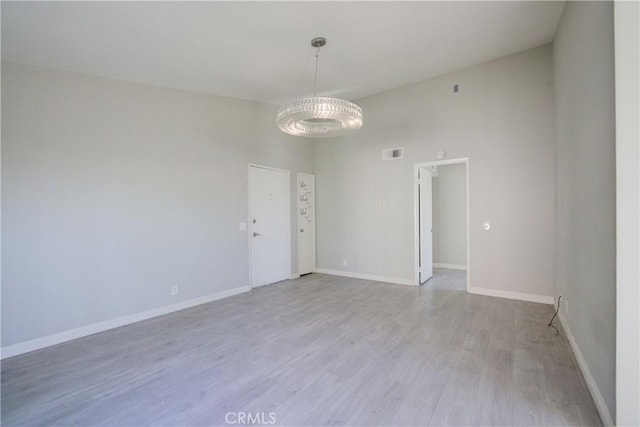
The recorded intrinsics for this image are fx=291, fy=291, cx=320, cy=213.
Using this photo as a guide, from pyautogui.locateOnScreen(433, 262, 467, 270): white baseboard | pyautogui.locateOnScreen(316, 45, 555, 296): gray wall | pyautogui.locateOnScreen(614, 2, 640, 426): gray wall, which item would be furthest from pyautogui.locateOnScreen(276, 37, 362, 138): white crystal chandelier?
pyautogui.locateOnScreen(433, 262, 467, 270): white baseboard

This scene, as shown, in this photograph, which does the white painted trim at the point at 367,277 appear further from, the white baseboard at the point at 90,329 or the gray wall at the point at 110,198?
the white baseboard at the point at 90,329

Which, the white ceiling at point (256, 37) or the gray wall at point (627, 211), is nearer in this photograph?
the gray wall at point (627, 211)

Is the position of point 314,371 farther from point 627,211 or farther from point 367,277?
point 367,277

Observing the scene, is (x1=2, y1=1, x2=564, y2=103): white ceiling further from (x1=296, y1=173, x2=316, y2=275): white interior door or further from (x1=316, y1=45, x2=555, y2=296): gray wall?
(x1=296, y1=173, x2=316, y2=275): white interior door

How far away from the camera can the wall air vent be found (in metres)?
5.27

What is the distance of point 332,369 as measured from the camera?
8.09 ft

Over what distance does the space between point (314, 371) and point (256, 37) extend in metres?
3.40

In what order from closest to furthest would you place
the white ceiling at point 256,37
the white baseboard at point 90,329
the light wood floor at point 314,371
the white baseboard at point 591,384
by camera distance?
the white baseboard at point 591,384 → the light wood floor at point 314,371 → the white ceiling at point 256,37 → the white baseboard at point 90,329

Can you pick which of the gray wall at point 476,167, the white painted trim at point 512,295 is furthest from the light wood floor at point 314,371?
the gray wall at point 476,167

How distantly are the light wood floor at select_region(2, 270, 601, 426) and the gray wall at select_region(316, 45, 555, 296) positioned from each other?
0.92 m

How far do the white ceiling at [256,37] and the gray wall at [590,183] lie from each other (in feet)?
2.59

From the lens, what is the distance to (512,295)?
14.1 ft

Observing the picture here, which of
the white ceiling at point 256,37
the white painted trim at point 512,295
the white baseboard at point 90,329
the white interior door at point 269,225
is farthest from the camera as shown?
the white interior door at point 269,225

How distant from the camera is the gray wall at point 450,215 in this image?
6.80m
